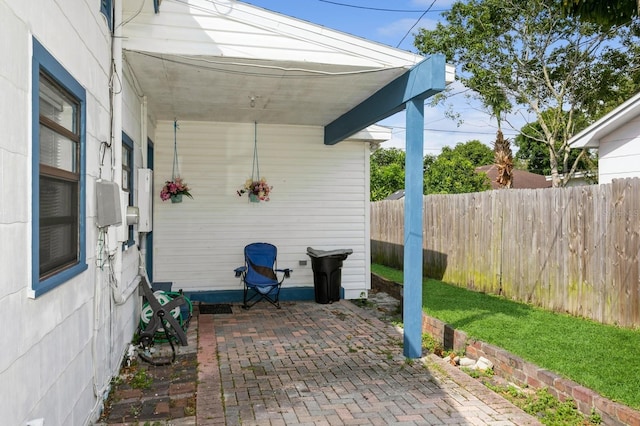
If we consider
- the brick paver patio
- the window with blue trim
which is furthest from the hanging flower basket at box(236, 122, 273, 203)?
the window with blue trim

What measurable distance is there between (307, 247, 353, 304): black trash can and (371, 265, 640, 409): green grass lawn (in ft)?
5.04

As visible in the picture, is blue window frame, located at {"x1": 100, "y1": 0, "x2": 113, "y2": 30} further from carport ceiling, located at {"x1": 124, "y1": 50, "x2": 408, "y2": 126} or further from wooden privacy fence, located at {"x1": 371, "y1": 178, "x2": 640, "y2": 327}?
wooden privacy fence, located at {"x1": 371, "y1": 178, "x2": 640, "y2": 327}

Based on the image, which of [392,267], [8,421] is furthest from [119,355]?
[392,267]

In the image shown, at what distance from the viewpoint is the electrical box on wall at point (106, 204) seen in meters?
3.59

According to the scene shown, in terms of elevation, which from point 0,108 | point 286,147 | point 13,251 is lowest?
point 13,251

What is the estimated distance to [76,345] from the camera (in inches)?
122

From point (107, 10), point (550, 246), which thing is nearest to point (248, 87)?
point (107, 10)

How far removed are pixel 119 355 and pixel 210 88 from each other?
10.4 ft

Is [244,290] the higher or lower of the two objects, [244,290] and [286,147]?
the lower

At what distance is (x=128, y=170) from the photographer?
5.60 meters

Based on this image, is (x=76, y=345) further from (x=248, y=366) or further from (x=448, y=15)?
(x=448, y=15)

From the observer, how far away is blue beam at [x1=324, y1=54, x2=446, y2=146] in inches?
198

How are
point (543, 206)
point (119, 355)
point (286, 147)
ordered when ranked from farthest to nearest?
1. point (286, 147)
2. point (543, 206)
3. point (119, 355)

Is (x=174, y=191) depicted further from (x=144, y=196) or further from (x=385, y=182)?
Answer: (x=385, y=182)
